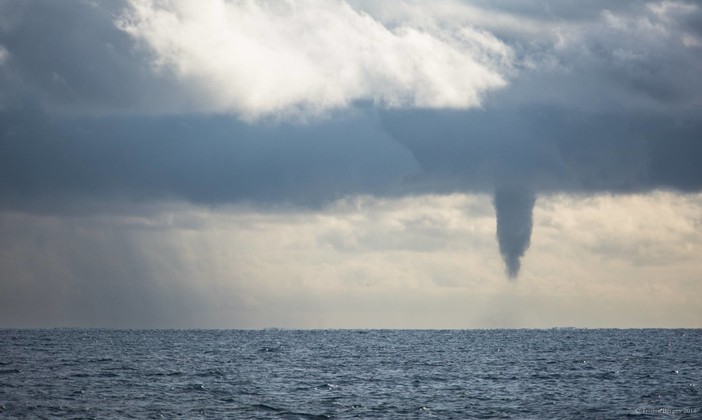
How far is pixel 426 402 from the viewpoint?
83.2 metres

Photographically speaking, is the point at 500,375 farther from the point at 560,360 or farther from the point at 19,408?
the point at 19,408

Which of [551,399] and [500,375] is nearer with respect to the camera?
[551,399]

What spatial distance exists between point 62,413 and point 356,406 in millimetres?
25497

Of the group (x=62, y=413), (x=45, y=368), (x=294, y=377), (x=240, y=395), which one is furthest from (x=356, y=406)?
(x=45, y=368)

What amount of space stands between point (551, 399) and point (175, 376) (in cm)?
4846

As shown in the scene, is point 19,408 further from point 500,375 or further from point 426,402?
point 500,375

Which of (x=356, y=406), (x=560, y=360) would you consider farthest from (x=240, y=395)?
(x=560, y=360)

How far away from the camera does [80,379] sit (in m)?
104

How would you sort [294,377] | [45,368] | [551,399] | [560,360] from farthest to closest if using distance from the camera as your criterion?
[560,360]
[45,368]
[294,377]
[551,399]

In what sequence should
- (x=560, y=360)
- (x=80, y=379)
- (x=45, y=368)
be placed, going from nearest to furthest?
(x=80, y=379) → (x=45, y=368) → (x=560, y=360)

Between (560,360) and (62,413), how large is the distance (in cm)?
9875

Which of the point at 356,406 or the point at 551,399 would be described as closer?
the point at 356,406

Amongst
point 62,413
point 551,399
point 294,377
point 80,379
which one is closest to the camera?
point 62,413

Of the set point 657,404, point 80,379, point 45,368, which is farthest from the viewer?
point 45,368
